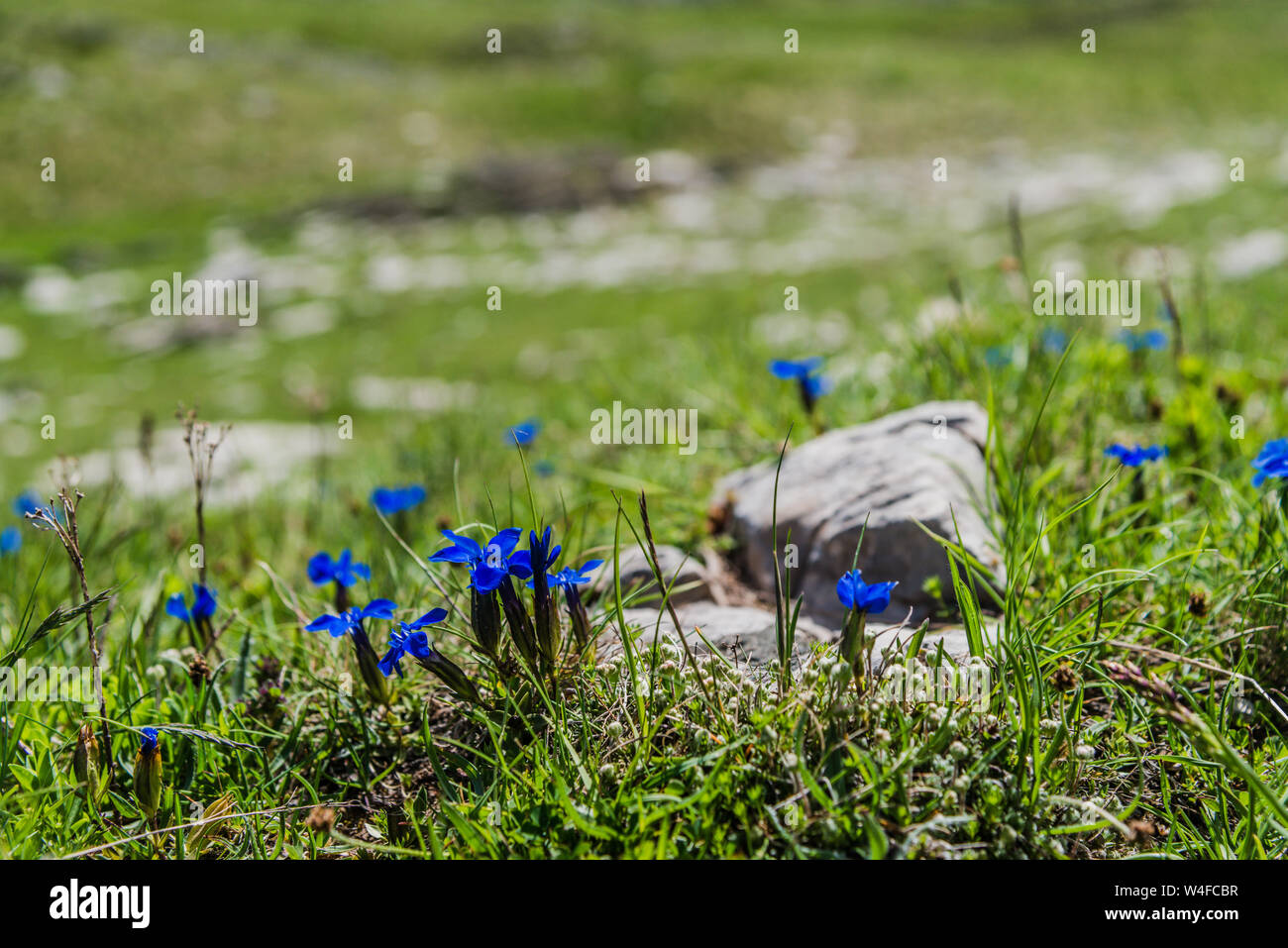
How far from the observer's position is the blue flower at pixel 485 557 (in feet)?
6.88

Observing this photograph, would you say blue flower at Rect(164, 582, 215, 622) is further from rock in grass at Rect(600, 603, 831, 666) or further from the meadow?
rock in grass at Rect(600, 603, 831, 666)

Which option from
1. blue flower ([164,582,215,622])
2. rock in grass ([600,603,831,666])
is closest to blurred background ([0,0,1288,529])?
blue flower ([164,582,215,622])

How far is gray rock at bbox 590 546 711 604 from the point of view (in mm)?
2975

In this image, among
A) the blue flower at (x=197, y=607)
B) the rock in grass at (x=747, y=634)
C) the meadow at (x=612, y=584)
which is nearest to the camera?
the meadow at (x=612, y=584)

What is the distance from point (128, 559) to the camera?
4469mm

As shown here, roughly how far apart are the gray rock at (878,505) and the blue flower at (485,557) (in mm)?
1284

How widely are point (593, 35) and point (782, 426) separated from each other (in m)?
83.5

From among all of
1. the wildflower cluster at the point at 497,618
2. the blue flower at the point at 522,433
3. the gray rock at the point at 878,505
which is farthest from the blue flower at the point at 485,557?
the gray rock at the point at 878,505

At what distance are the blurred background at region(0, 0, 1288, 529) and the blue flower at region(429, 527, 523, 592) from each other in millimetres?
1696

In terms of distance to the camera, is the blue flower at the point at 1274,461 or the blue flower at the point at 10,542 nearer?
the blue flower at the point at 1274,461

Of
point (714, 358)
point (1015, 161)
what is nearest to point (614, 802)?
point (714, 358)

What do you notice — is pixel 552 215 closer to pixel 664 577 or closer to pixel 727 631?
pixel 664 577

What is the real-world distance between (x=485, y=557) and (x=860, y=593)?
3.10ft

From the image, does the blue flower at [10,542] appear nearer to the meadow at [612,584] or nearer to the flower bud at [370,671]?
the meadow at [612,584]
